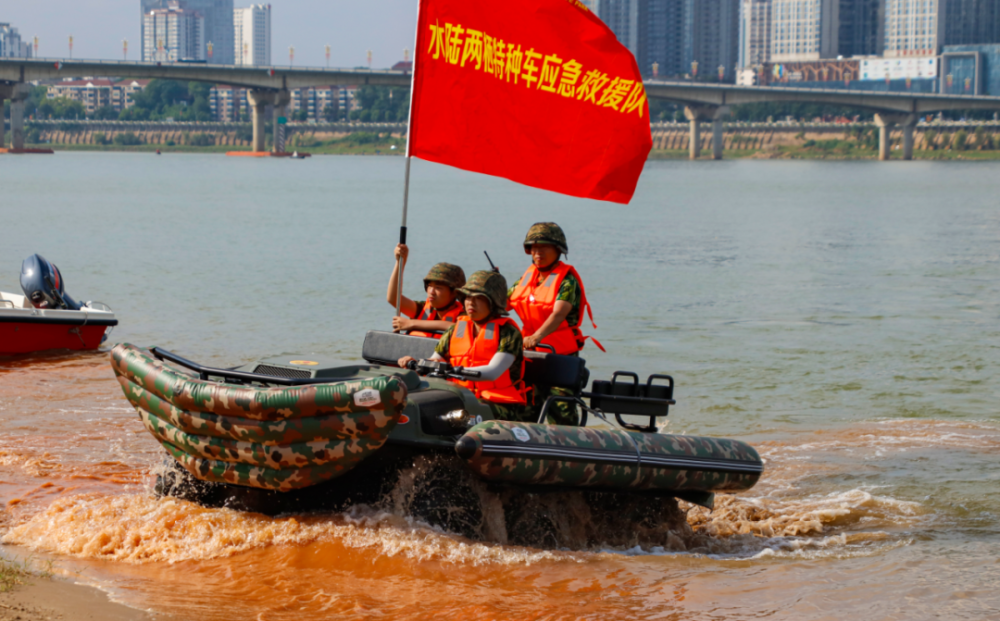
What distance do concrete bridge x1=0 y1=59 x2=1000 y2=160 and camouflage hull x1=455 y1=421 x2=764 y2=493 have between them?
98.8m

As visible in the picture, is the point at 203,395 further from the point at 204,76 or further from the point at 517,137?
the point at 204,76

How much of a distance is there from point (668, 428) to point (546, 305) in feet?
14.0

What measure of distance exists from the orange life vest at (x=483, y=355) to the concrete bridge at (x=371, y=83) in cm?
9830

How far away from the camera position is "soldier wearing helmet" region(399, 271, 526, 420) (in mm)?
7410

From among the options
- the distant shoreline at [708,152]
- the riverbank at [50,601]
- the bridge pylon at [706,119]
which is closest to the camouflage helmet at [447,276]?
the riverbank at [50,601]

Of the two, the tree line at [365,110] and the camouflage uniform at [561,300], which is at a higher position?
the tree line at [365,110]

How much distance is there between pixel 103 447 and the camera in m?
10.4

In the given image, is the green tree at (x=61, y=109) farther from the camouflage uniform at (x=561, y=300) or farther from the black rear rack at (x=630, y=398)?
the black rear rack at (x=630, y=398)

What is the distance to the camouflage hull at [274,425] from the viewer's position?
255 inches

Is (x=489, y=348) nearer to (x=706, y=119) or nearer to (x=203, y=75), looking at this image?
(x=203, y=75)

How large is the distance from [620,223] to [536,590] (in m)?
40.5

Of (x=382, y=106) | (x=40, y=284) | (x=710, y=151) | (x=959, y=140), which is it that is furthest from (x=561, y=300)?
(x=382, y=106)

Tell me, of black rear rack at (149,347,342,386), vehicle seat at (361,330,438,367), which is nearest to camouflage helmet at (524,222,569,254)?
vehicle seat at (361,330,438,367)

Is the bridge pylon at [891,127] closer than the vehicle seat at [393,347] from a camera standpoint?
No
